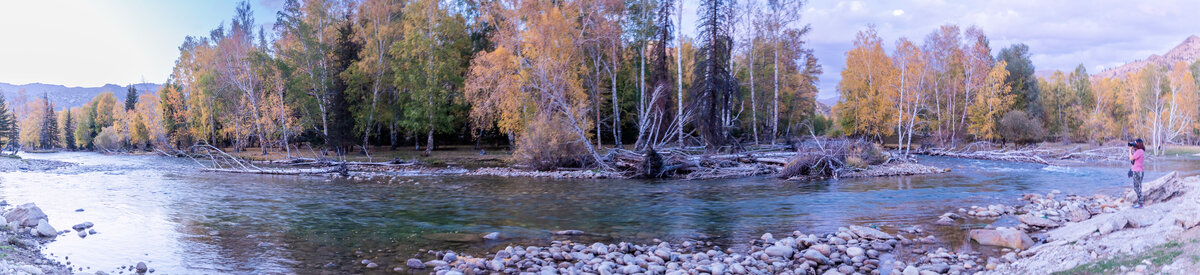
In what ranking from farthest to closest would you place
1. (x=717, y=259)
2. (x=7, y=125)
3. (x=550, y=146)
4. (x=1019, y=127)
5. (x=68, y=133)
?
(x=68, y=133) → (x=7, y=125) → (x=1019, y=127) → (x=550, y=146) → (x=717, y=259)

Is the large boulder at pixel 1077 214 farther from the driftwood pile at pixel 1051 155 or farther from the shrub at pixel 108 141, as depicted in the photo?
the shrub at pixel 108 141

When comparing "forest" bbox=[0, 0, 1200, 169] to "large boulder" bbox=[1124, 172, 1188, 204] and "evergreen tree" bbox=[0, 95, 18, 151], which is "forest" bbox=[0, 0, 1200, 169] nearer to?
A: "large boulder" bbox=[1124, 172, 1188, 204]

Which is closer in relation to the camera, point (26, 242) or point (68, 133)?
point (26, 242)

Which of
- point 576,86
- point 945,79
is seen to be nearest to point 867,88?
point 945,79

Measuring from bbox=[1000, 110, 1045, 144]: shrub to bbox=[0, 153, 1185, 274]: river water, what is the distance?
2365 cm

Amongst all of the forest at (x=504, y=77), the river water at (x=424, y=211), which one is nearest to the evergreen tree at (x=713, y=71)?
the forest at (x=504, y=77)

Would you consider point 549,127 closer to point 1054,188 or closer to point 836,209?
point 836,209

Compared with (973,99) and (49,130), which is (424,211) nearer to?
(973,99)

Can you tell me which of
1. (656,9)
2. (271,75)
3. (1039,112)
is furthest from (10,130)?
(1039,112)

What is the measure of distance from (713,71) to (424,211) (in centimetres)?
1971

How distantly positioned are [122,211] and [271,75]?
1050 inches

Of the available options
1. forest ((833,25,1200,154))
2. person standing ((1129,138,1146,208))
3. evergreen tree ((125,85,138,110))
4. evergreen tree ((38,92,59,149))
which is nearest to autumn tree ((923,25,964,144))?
forest ((833,25,1200,154))

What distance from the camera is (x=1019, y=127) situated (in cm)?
4588

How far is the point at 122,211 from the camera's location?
14766 mm
